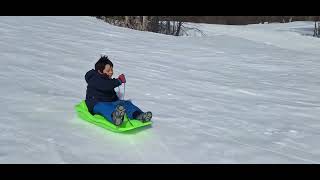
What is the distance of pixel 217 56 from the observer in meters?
12.8

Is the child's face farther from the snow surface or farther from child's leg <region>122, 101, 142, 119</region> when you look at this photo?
the snow surface

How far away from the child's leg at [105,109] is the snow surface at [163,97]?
223mm

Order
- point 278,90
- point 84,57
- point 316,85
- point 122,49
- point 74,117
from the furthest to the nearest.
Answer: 1. point 122,49
2. point 84,57
3. point 316,85
4. point 278,90
5. point 74,117

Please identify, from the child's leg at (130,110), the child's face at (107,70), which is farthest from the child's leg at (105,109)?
the child's face at (107,70)

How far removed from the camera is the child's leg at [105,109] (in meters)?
6.12

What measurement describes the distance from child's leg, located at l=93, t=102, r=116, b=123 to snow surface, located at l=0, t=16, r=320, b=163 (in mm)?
223

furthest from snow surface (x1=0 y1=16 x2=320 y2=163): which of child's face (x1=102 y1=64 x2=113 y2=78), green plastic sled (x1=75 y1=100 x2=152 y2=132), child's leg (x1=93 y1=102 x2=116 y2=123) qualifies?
child's face (x1=102 y1=64 x2=113 y2=78)

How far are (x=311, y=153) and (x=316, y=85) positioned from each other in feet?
15.0

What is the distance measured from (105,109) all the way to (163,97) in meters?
2.24

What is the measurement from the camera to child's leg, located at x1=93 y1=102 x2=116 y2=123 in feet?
20.1

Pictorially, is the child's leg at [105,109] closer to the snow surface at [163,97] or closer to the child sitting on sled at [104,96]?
the child sitting on sled at [104,96]

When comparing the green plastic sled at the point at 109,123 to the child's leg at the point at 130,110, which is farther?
the child's leg at the point at 130,110
